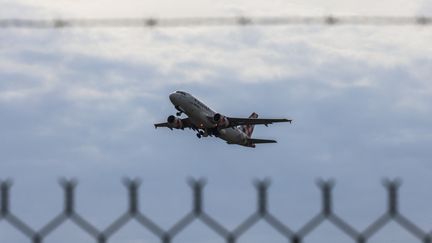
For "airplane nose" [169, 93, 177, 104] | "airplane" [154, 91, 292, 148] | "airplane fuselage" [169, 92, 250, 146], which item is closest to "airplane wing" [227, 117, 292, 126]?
"airplane" [154, 91, 292, 148]

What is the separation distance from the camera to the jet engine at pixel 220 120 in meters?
116

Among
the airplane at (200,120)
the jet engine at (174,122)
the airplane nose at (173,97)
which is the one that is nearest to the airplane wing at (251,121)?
the airplane at (200,120)

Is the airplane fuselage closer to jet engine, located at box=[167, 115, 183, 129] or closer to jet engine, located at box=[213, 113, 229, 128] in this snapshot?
jet engine, located at box=[213, 113, 229, 128]

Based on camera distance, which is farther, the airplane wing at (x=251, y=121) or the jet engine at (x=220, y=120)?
the jet engine at (x=220, y=120)

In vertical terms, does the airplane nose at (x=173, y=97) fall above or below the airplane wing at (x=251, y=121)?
above

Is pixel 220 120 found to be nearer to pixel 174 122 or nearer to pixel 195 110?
pixel 195 110

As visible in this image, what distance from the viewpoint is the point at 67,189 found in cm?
799

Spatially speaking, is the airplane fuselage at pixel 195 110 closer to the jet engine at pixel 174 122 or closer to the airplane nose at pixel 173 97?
the airplane nose at pixel 173 97

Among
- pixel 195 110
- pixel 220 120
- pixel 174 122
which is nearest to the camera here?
pixel 195 110

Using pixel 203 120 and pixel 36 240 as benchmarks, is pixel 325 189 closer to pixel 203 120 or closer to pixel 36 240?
pixel 36 240

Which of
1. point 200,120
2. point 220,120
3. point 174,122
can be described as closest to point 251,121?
point 220,120

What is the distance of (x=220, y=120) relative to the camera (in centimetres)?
11575

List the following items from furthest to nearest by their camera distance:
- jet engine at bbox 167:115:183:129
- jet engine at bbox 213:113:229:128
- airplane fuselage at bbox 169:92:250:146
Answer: jet engine at bbox 167:115:183:129 < jet engine at bbox 213:113:229:128 < airplane fuselage at bbox 169:92:250:146

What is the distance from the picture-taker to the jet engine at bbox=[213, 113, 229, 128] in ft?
379
